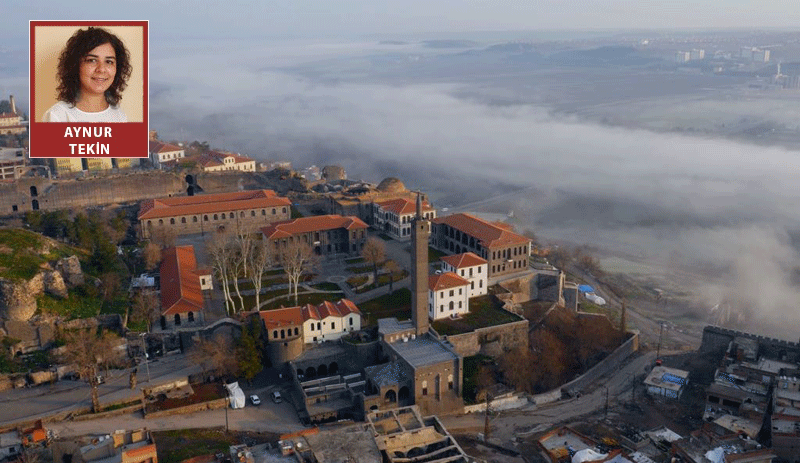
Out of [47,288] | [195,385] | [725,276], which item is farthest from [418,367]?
[725,276]

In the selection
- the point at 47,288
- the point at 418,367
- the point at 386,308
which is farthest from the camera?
the point at 386,308

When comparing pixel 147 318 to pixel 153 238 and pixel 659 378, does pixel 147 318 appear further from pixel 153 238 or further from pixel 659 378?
pixel 659 378

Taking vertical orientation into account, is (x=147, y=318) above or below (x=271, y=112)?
below

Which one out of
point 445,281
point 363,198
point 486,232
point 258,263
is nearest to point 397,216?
point 363,198

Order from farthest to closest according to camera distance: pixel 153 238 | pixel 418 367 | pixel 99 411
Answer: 1. pixel 153 238
2. pixel 418 367
3. pixel 99 411

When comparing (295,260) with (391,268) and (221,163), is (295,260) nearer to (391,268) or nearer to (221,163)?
(391,268)

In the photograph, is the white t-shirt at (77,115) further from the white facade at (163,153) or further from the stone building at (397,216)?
the white facade at (163,153)

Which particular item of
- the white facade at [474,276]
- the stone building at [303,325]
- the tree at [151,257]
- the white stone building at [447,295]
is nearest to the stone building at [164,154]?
the tree at [151,257]
